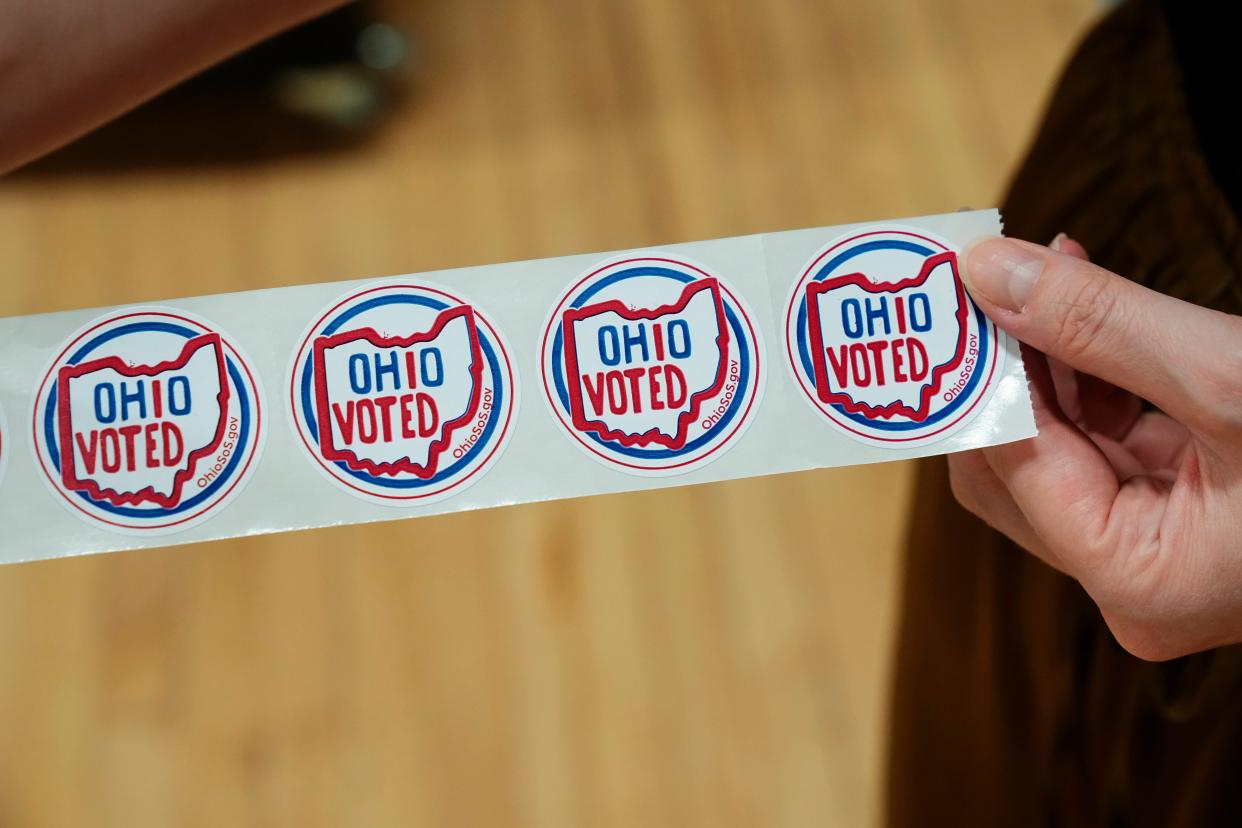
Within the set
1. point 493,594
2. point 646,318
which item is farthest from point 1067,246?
point 493,594

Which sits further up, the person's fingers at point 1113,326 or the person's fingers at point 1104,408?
the person's fingers at point 1113,326

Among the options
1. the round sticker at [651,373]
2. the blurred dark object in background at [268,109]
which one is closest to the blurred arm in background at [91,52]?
the round sticker at [651,373]

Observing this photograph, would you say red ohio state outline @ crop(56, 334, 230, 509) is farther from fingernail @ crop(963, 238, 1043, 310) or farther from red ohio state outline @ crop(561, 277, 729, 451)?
fingernail @ crop(963, 238, 1043, 310)

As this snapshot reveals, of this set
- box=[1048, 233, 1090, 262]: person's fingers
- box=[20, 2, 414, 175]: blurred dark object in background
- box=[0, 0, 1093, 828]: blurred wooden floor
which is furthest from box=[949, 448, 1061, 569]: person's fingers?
box=[20, 2, 414, 175]: blurred dark object in background

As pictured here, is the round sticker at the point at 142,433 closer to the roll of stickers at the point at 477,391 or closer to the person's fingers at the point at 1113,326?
the roll of stickers at the point at 477,391

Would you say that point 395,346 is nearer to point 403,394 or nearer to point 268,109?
point 403,394

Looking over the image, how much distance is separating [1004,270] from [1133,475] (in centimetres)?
17

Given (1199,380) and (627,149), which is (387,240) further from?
(1199,380)

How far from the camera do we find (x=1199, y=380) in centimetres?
43

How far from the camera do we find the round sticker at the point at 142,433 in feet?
1.65

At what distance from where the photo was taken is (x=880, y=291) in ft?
1.69

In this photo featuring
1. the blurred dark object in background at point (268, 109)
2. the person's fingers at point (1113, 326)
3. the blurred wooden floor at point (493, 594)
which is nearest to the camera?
the person's fingers at point (1113, 326)

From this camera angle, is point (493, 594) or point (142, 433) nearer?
point (142, 433)

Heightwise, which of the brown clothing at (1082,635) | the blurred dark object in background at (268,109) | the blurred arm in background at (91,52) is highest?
the blurred dark object in background at (268,109)
